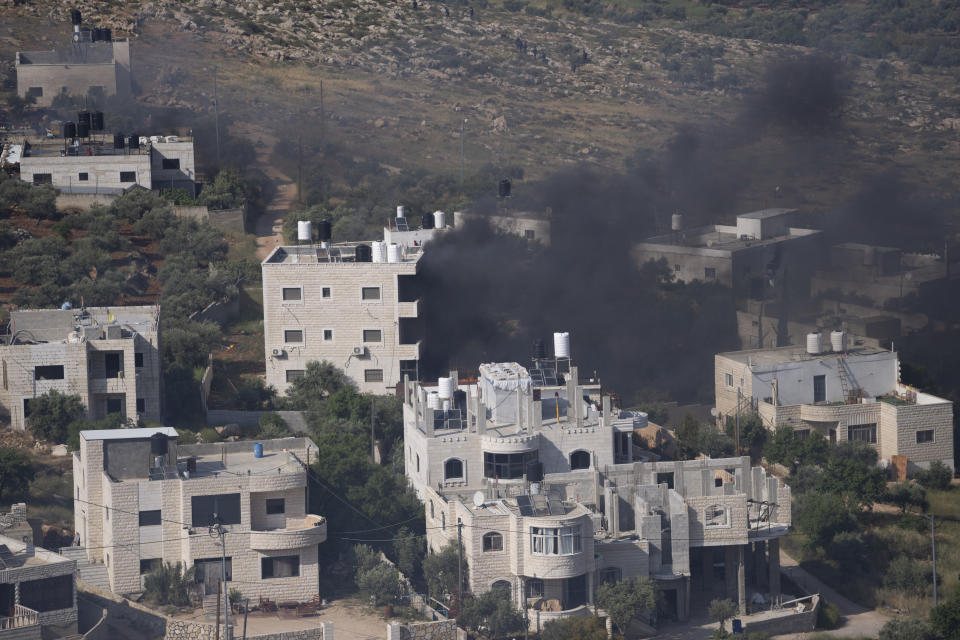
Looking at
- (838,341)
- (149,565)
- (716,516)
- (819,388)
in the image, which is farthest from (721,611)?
(838,341)

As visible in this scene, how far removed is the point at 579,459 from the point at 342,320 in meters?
15.3

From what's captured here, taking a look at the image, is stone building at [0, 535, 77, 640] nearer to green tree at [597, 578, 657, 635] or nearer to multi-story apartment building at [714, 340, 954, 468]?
green tree at [597, 578, 657, 635]

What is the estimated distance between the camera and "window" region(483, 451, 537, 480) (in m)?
55.2

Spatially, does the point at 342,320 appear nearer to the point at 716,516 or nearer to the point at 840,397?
the point at 840,397

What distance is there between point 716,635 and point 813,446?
1531 cm

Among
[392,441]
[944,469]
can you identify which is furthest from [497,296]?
[944,469]

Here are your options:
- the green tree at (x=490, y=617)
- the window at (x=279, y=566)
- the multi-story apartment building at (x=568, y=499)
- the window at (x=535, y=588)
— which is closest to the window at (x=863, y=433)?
the multi-story apartment building at (x=568, y=499)

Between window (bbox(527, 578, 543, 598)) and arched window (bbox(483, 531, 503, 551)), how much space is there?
3.80 ft

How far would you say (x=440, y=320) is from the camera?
72.3m

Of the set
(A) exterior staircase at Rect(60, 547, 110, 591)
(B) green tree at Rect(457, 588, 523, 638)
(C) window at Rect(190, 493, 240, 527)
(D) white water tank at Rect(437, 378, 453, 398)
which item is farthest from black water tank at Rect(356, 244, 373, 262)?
(B) green tree at Rect(457, 588, 523, 638)

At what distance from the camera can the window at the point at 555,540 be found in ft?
162

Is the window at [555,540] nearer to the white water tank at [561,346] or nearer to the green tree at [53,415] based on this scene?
the white water tank at [561,346]

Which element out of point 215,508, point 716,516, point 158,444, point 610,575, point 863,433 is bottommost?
point 610,575

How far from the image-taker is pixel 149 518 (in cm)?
5041
